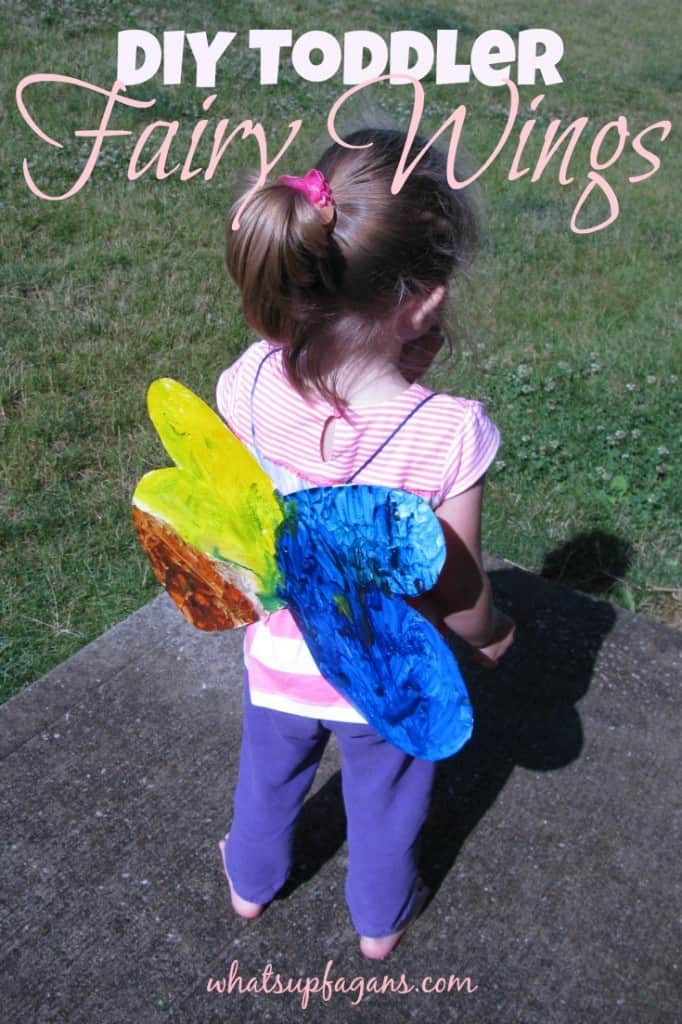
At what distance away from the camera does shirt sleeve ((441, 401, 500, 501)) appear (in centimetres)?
160

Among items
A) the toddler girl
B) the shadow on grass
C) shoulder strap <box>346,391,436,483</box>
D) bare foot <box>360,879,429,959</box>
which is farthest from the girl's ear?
the shadow on grass

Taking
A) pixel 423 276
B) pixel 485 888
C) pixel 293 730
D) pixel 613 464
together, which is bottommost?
pixel 485 888

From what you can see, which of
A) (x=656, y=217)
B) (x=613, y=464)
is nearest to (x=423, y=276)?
(x=613, y=464)

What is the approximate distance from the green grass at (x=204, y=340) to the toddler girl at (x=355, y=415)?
28 centimetres

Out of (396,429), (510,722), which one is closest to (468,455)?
(396,429)

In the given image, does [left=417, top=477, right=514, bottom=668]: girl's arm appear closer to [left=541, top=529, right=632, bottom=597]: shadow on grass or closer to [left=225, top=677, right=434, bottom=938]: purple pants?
[left=225, top=677, right=434, bottom=938]: purple pants

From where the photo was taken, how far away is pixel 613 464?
3758mm

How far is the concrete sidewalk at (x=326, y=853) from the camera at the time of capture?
1963 millimetres

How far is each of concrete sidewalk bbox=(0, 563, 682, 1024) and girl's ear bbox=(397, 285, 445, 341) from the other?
115 centimetres

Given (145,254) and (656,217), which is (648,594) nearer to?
(145,254)

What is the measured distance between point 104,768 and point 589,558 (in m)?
1.65

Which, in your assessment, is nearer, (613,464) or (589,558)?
(589,558)

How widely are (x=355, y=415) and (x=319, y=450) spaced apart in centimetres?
9

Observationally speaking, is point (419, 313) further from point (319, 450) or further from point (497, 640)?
point (497, 640)
